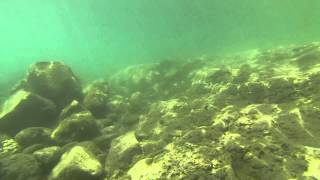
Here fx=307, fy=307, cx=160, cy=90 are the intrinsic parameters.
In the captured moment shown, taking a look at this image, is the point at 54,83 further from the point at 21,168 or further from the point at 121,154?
the point at 121,154

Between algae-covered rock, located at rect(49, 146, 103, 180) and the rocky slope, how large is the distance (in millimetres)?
25

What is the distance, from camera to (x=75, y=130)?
9.77 metres

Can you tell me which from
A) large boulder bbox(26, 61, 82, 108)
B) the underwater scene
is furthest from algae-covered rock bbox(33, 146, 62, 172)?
large boulder bbox(26, 61, 82, 108)

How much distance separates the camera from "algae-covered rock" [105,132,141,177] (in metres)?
7.60

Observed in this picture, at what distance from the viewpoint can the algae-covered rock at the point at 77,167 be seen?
281 inches

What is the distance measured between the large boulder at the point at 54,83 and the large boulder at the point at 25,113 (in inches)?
30.7

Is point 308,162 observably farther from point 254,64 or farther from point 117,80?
point 117,80

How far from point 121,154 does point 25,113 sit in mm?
5167

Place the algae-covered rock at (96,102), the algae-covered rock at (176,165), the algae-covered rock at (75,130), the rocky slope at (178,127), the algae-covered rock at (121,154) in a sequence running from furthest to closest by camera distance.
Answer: the algae-covered rock at (96,102)
the algae-covered rock at (75,130)
the algae-covered rock at (121,154)
the rocky slope at (178,127)
the algae-covered rock at (176,165)

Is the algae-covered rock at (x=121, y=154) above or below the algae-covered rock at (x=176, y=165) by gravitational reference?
below

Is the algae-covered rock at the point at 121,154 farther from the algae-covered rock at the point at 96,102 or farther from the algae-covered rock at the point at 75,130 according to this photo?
the algae-covered rock at the point at 96,102

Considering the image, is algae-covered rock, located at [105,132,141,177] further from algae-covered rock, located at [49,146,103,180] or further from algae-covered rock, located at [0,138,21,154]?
algae-covered rock, located at [0,138,21,154]

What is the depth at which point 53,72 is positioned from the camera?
12.9 meters

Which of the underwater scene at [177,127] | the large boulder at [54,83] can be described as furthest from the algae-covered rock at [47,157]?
the large boulder at [54,83]
